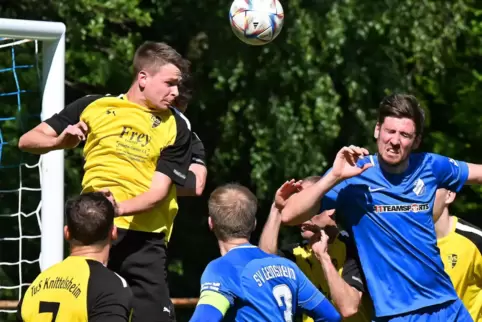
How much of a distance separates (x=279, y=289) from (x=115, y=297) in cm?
72

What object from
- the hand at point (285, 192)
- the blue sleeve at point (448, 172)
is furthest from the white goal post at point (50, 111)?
the blue sleeve at point (448, 172)

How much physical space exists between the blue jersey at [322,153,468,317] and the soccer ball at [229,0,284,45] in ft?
6.55

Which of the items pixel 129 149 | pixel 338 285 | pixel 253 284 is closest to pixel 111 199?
pixel 129 149

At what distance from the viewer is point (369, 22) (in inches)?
456

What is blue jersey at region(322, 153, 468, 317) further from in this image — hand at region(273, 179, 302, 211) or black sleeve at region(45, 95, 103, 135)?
black sleeve at region(45, 95, 103, 135)

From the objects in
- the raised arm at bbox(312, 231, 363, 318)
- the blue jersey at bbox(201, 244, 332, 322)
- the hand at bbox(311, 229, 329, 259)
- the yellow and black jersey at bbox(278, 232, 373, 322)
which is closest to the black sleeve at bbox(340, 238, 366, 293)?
the raised arm at bbox(312, 231, 363, 318)

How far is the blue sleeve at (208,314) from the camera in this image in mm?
4488

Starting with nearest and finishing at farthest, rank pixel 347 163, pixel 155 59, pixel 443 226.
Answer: pixel 347 163 < pixel 155 59 < pixel 443 226

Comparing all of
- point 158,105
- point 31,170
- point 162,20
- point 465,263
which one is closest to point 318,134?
point 162,20

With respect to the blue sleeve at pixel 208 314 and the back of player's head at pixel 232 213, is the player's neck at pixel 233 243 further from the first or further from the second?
the blue sleeve at pixel 208 314

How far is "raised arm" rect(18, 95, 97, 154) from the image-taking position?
543cm

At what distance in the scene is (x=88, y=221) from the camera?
457 cm

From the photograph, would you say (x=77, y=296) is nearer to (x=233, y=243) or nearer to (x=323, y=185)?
(x=233, y=243)

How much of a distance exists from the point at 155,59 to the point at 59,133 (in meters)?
0.63
